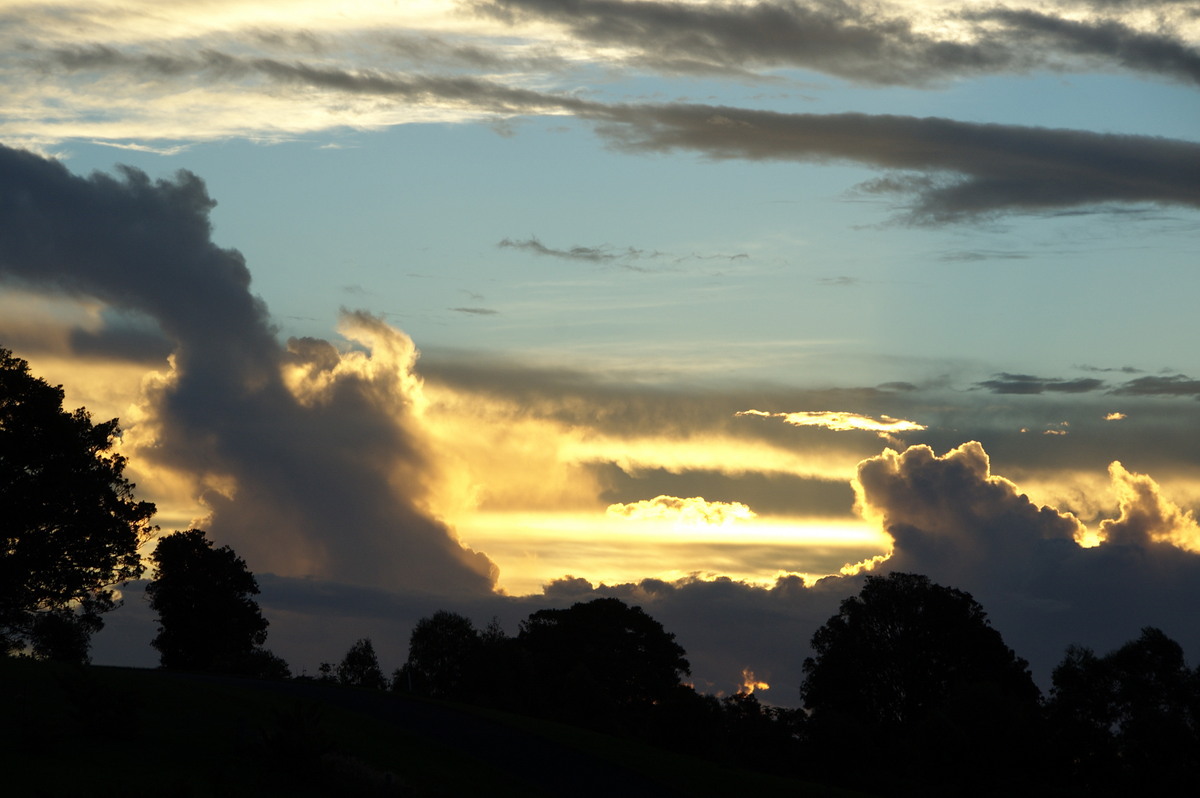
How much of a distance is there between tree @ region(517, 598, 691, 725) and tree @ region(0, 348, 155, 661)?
4819cm

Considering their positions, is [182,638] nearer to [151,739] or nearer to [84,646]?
[84,646]

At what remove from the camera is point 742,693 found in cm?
8519

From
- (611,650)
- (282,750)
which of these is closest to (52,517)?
(282,750)

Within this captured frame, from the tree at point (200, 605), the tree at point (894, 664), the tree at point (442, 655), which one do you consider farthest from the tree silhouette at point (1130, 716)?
the tree at point (200, 605)

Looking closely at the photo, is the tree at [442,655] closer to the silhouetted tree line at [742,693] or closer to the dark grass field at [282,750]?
the silhouetted tree line at [742,693]

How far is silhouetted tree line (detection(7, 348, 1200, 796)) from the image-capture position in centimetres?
5453

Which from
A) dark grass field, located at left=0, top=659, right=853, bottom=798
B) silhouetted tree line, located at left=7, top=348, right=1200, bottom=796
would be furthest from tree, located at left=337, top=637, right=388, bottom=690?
dark grass field, located at left=0, top=659, right=853, bottom=798

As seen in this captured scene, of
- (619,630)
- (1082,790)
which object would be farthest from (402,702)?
(619,630)

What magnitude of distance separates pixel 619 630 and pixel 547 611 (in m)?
8.04

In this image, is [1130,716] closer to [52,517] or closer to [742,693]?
[742,693]

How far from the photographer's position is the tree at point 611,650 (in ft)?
339

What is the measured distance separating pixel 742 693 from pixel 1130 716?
103 ft

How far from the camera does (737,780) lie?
1554 inches

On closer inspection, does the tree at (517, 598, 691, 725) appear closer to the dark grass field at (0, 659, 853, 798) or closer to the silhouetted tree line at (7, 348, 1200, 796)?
the silhouetted tree line at (7, 348, 1200, 796)
